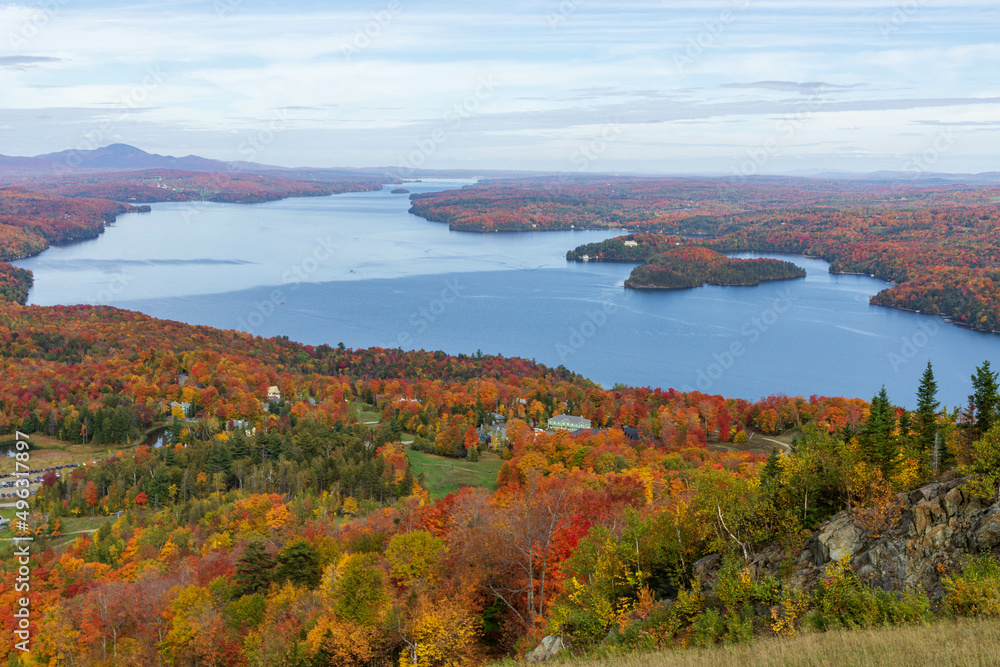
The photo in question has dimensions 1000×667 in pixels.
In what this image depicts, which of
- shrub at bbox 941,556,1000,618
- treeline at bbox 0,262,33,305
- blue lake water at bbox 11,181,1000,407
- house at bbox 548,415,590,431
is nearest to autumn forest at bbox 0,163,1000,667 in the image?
shrub at bbox 941,556,1000,618

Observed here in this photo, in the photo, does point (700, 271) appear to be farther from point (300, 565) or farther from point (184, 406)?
point (300, 565)

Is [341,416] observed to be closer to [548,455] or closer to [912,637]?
[548,455]

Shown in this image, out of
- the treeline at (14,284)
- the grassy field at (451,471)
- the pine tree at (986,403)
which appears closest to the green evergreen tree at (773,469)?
the pine tree at (986,403)

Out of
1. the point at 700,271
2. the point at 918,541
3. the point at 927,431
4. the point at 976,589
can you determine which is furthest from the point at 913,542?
the point at 700,271

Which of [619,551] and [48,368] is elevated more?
[619,551]

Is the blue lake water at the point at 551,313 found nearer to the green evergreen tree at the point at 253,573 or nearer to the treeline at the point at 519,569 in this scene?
the treeline at the point at 519,569

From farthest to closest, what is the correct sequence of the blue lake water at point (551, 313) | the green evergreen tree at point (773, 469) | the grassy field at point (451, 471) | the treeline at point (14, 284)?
the treeline at point (14, 284) → the blue lake water at point (551, 313) → the grassy field at point (451, 471) → the green evergreen tree at point (773, 469)

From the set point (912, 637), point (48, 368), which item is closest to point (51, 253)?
point (48, 368)
